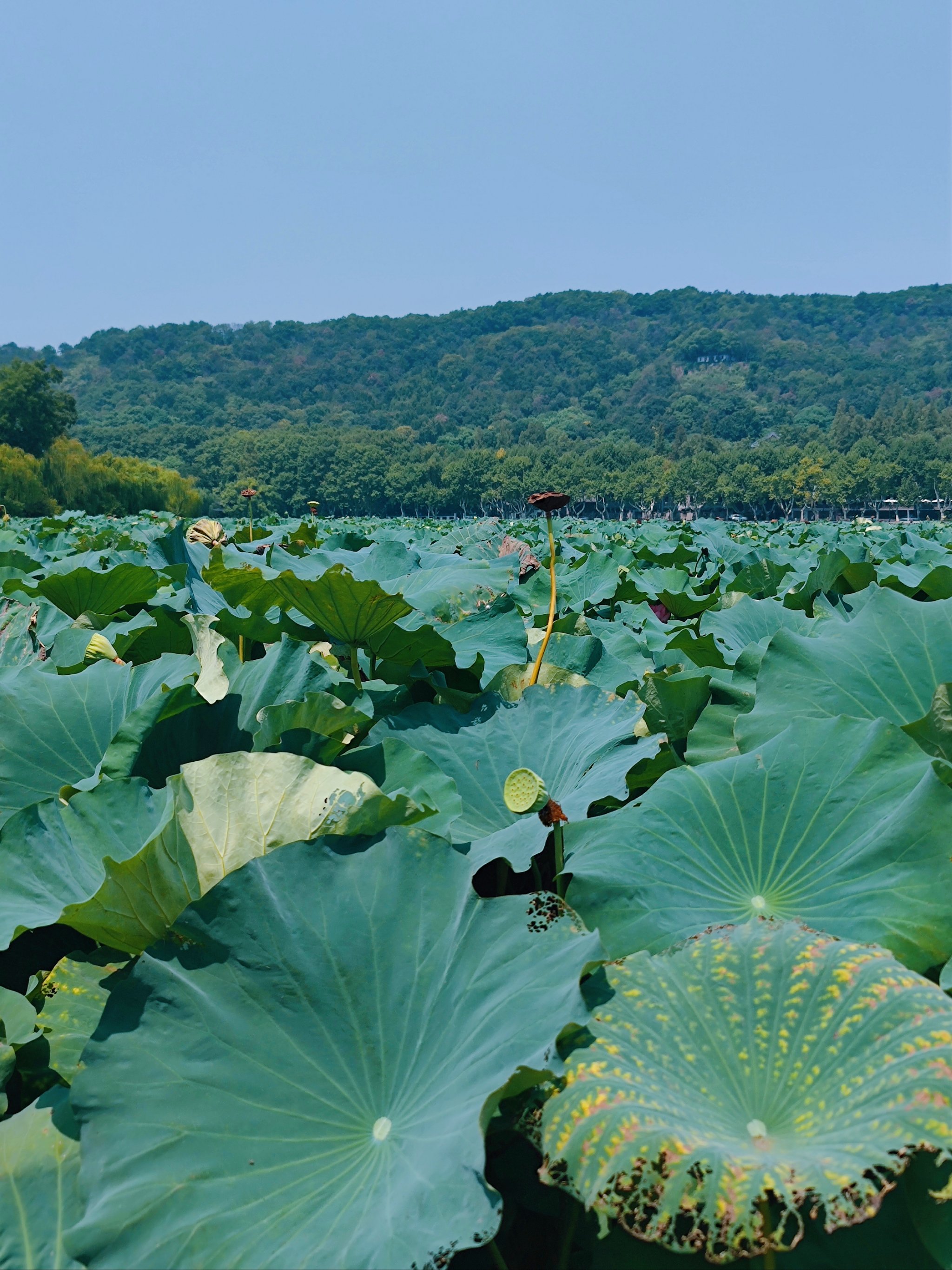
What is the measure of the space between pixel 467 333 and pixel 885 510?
7838 centimetres

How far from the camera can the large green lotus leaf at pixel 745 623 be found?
5.75 ft

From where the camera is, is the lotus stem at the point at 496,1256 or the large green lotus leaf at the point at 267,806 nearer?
the lotus stem at the point at 496,1256

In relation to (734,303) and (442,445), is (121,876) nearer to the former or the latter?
(442,445)

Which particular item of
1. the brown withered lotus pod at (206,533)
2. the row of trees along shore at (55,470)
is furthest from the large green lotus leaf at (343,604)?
the row of trees along shore at (55,470)

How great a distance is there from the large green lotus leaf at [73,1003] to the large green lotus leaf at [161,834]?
0.8 inches

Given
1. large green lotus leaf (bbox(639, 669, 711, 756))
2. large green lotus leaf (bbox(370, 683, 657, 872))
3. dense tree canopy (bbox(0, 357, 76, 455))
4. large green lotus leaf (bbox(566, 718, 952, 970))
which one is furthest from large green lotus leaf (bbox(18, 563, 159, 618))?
dense tree canopy (bbox(0, 357, 76, 455))

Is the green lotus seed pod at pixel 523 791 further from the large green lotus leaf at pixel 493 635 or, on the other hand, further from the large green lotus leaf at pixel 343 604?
the large green lotus leaf at pixel 493 635

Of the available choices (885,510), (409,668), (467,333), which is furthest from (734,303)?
(409,668)

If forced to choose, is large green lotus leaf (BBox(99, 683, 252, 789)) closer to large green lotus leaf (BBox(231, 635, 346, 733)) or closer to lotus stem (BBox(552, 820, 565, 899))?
large green lotus leaf (BBox(231, 635, 346, 733))

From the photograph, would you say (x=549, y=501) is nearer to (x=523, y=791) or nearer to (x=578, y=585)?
(x=523, y=791)

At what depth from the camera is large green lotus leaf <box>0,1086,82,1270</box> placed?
0.52 metres

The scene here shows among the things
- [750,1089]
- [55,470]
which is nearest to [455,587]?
[750,1089]

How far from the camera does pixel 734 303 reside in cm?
12438

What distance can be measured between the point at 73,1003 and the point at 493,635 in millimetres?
964
